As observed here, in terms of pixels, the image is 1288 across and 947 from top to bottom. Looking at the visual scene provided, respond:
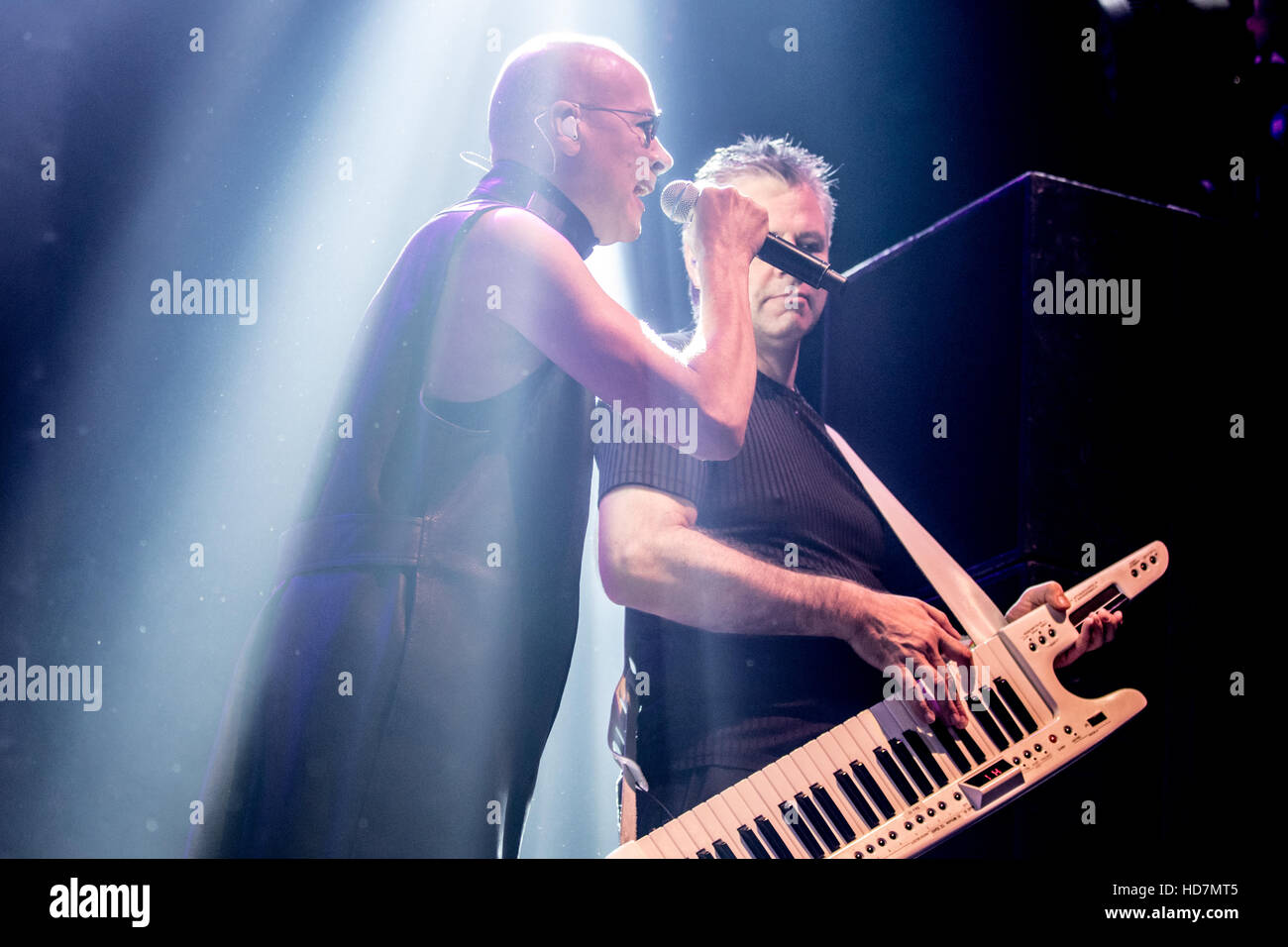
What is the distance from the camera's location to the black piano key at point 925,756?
1721 mm

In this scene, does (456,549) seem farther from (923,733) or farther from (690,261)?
(690,261)

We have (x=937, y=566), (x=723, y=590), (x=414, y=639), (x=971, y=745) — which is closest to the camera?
(x=414, y=639)

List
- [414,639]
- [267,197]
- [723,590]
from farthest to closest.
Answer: [267,197]
[723,590]
[414,639]

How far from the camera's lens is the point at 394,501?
A: 1.70 meters

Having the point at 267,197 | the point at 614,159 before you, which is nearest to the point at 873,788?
the point at 614,159

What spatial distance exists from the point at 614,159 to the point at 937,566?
2.73ft

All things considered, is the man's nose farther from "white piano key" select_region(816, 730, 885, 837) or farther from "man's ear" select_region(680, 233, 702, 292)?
"white piano key" select_region(816, 730, 885, 837)

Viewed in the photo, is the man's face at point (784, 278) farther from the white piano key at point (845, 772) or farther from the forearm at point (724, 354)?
the white piano key at point (845, 772)

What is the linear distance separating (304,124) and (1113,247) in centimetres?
144

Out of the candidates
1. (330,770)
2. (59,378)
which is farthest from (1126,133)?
(59,378)

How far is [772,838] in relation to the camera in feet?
5.63

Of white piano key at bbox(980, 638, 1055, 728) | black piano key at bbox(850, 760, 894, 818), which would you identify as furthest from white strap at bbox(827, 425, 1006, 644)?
black piano key at bbox(850, 760, 894, 818)

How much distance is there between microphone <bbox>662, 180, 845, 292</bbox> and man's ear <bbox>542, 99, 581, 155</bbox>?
0.54 feet
